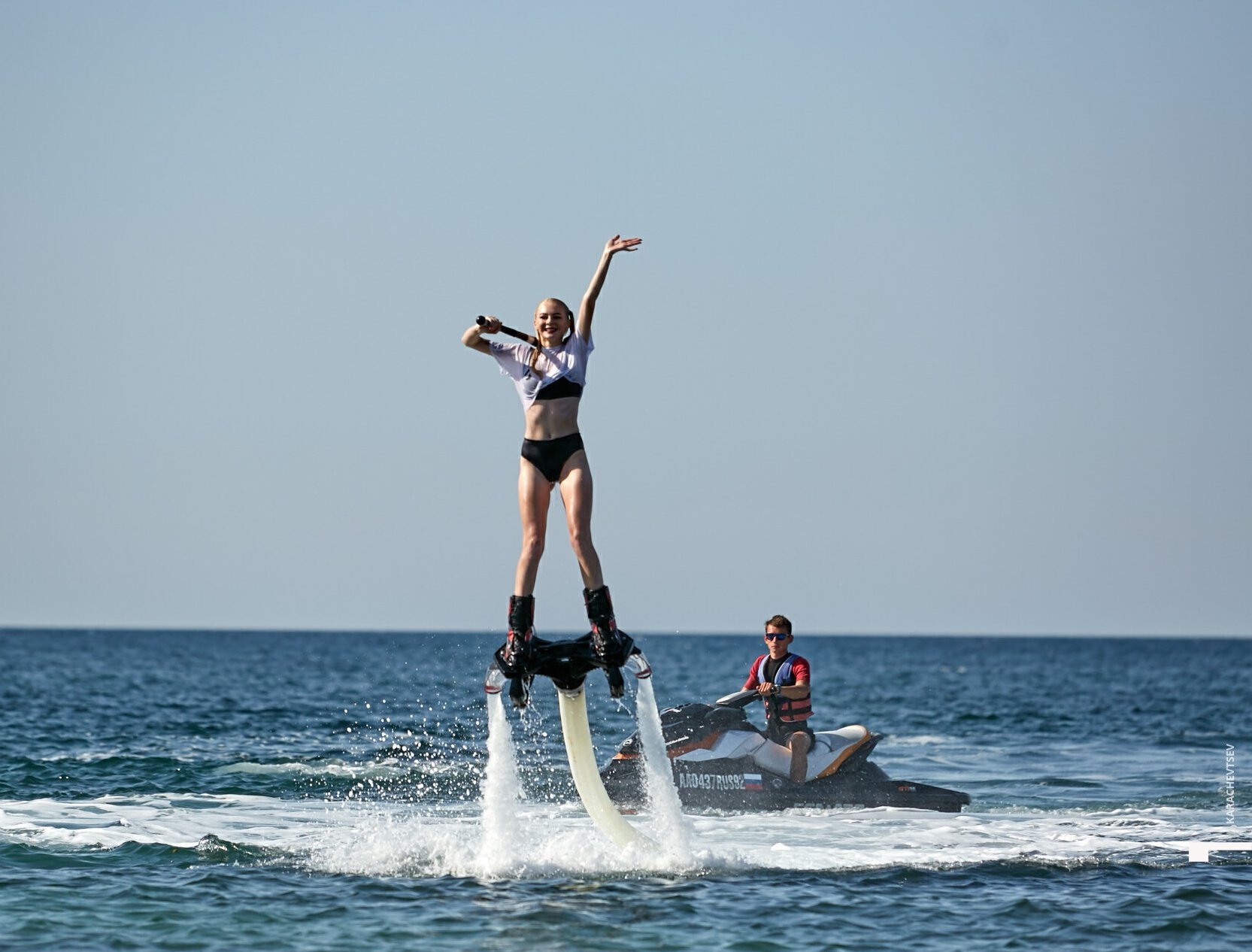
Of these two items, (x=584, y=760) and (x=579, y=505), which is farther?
(x=584, y=760)

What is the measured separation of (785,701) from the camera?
19.9 m

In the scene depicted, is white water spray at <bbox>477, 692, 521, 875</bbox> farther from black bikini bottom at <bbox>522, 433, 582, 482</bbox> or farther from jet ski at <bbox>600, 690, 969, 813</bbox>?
jet ski at <bbox>600, 690, 969, 813</bbox>

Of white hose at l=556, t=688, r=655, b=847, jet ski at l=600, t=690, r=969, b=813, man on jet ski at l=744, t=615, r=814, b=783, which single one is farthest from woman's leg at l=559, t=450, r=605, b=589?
jet ski at l=600, t=690, r=969, b=813

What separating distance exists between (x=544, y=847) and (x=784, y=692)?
4750mm

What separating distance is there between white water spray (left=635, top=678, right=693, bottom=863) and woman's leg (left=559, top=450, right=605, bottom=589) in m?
1.42

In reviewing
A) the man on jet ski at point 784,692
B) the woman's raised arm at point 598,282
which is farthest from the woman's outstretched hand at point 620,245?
the man on jet ski at point 784,692

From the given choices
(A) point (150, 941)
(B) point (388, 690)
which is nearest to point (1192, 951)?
(A) point (150, 941)

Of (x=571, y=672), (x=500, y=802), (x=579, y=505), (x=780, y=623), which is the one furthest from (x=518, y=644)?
(x=780, y=623)

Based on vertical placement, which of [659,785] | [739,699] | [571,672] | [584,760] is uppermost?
[571,672]

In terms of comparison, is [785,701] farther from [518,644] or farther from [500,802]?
[518,644]

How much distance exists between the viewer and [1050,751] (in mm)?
30859

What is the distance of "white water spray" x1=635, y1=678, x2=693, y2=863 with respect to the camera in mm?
14234

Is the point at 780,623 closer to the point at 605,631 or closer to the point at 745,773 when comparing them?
the point at 745,773

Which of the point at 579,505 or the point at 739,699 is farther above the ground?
the point at 579,505
